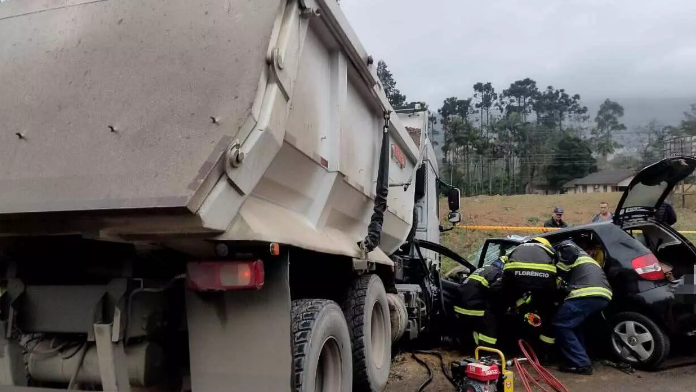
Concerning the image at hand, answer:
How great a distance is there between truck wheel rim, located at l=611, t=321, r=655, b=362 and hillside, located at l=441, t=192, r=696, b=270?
48.1 feet

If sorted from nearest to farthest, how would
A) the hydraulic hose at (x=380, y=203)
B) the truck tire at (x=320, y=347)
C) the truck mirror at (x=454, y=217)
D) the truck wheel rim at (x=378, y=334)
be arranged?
the truck tire at (x=320, y=347)
the hydraulic hose at (x=380, y=203)
the truck wheel rim at (x=378, y=334)
the truck mirror at (x=454, y=217)

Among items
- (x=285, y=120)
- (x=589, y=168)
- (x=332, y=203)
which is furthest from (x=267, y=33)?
(x=589, y=168)

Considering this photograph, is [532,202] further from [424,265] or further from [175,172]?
[175,172]

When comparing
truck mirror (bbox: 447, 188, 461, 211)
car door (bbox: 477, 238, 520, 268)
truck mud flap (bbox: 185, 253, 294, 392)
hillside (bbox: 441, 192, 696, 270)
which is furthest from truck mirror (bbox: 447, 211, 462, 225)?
hillside (bbox: 441, 192, 696, 270)

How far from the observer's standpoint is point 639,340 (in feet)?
18.3

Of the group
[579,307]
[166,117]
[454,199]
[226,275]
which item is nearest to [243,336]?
[226,275]

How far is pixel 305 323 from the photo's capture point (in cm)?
305

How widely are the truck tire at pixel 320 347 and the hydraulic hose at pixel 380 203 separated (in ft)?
3.41

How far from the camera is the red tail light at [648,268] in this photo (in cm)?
562

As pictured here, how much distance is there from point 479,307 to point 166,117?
4116 millimetres

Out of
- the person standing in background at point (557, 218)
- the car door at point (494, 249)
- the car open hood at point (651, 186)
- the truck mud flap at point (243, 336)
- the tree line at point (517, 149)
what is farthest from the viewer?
the tree line at point (517, 149)

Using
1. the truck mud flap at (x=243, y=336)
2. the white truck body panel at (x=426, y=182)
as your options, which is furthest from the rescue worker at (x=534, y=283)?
the truck mud flap at (x=243, y=336)

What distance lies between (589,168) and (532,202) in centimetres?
2911

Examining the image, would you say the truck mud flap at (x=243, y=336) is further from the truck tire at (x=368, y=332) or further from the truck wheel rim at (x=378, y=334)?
the truck wheel rim at (x=378, y=334)
